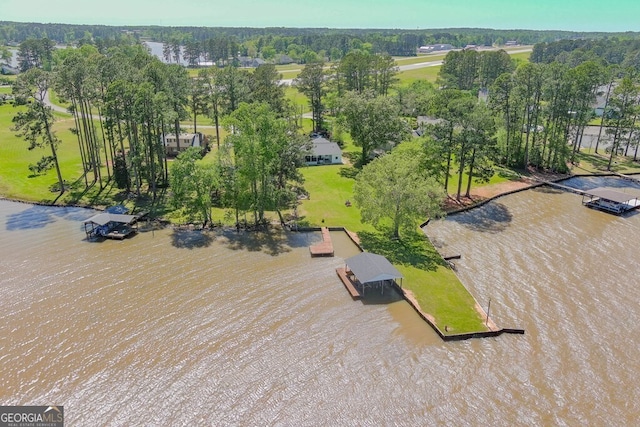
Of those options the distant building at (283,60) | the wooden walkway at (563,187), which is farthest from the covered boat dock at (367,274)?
the distant building at (283,60)

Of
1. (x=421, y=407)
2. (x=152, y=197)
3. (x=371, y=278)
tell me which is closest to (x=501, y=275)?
(x=371, y=278)

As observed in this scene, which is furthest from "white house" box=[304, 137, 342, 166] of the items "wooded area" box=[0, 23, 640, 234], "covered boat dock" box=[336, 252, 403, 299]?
"covered boat dock" box=[336, 252, 403, 299]

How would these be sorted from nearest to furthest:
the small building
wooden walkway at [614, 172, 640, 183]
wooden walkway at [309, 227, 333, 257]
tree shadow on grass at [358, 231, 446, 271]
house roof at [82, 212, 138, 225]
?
tree shadow on grass at [358, 231, 446, 271] < wooden walkway at [309, 227, 333, 257] < house roof at [82, 212, 138, 225] < wooden walkway at [614, 172, 640, 183] < the small building

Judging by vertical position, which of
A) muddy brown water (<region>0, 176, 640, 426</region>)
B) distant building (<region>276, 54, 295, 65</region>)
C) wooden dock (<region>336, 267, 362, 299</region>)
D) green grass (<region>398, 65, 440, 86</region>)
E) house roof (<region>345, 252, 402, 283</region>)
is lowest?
muddy brown water (<region>0, 176, 640, 426</region>)

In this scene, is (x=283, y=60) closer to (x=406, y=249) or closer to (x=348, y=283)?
(x=406, y=249)

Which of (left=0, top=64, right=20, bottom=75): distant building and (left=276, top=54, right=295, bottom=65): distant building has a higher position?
(left=276, top=54, right=295, bottom=65): distant building

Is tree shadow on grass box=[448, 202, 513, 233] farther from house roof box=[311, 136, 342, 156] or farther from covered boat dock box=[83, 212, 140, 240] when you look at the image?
covered boat dock box=[83, 212, 140, 240]

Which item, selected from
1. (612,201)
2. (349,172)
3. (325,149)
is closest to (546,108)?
(612,201)

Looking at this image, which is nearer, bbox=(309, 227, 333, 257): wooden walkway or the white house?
bbox=(309, 227, 333, 257): wooden walkway
